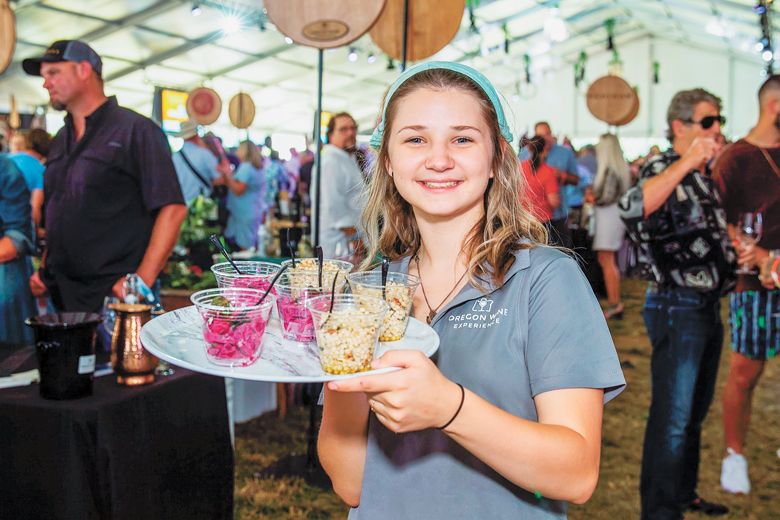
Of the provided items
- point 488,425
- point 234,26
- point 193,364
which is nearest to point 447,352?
point 488,425

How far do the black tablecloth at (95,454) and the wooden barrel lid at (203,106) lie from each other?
6299 millimetres

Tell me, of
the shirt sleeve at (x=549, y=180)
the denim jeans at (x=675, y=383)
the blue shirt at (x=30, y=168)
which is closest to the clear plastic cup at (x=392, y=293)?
the denim jeans at (x=675, y=383)

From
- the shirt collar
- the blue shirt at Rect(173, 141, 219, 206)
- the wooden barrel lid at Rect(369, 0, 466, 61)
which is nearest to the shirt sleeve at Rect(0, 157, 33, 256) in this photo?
the wooden barrel lid at Rect(369, 0, 466, 61)

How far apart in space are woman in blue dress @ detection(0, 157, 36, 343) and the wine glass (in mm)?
3269

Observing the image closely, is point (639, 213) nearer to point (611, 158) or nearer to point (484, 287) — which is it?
point (484, 287)

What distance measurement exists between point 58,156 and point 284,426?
7.09 feet

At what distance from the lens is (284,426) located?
430 cm

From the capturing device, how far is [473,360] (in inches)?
48.5

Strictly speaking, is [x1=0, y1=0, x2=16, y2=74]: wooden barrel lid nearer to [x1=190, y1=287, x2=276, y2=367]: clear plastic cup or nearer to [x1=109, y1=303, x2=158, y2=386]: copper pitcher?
[x1=109, y1=303, x2=158, y2=386]: copper pitcher

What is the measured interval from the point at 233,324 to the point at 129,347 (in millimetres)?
1074

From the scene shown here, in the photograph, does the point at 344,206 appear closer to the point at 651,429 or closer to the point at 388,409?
the point at 651,429

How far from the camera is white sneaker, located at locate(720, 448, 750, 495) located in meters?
3.32

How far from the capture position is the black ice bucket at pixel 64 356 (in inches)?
72.5

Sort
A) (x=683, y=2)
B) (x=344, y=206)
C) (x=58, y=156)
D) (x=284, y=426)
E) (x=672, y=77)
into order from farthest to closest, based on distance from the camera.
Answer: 1. (x=672, y=77)
2. (x=683, y=2)
3. (x=344, y=206)
4. (x=284, y=426)
5. (x=58, y=156)
